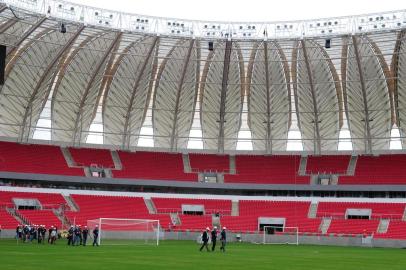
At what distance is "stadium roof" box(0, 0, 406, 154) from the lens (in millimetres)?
51312

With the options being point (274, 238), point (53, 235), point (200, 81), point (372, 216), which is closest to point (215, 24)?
point (200, 81)

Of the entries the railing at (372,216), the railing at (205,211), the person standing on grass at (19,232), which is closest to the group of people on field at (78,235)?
the person standing on grass at (19,232)

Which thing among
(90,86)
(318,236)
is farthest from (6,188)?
(318,236)

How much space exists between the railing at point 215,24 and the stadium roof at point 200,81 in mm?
87

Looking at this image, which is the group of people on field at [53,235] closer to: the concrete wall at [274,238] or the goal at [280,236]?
the concrete wall at [274,238]

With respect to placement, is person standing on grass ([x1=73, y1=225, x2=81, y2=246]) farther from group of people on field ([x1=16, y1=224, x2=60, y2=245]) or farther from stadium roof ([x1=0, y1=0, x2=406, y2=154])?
stadium roof ([x1=0, y1=0, x2=406, y2=154])

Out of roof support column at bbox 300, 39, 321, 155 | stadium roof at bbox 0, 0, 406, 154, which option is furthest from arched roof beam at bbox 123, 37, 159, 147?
roof support column at bbox 300, 39, 321, 155

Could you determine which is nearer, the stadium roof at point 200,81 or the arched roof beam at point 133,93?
the stadium roof at point 200,81

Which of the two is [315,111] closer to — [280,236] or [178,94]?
[280,236]

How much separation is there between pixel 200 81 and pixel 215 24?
10.5 meters

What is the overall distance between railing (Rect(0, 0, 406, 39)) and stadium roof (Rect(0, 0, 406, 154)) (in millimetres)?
87

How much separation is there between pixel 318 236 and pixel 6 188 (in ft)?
104

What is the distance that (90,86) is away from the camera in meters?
62.0

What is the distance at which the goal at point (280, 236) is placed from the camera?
59.6 m
